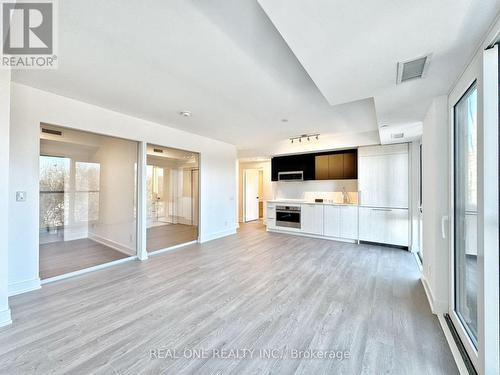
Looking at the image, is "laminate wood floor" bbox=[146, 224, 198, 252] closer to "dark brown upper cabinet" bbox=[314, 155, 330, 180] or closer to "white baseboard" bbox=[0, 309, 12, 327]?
"white baseboard" bbox=[0, 309, 12, 327]

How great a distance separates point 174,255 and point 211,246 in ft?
2.90

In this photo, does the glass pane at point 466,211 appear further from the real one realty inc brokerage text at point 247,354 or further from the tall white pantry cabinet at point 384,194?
the tall white pantry cabinet at point 384,194

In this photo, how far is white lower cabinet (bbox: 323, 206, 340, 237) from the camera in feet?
16.9

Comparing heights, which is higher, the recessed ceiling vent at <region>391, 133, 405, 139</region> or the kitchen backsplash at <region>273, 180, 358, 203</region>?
the recessed ceiling vent at <region>391, 133, 405, 139</region>

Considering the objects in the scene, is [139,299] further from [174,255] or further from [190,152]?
[190,152]

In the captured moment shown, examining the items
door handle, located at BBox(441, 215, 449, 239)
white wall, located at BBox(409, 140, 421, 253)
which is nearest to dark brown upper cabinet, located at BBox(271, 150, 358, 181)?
white wall, located at BBox(409, 140, 421, 253)

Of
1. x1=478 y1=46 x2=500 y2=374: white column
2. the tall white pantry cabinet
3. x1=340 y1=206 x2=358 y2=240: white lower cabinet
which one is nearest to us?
x1=478 y1=46 x2=500 y2=374: white column

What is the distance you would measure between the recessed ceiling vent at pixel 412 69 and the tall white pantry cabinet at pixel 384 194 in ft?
10.4

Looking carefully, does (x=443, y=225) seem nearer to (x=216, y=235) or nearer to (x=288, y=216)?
(x=288, y=216)

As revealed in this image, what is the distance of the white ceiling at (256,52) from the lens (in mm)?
1220

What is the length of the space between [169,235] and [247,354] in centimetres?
388

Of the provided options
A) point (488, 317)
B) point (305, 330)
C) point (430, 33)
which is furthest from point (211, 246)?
point (430, 33)

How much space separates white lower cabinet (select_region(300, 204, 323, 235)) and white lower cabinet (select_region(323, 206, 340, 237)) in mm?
127

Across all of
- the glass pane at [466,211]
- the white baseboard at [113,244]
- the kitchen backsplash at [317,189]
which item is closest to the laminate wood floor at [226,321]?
the glass pane at [466,211]
